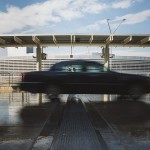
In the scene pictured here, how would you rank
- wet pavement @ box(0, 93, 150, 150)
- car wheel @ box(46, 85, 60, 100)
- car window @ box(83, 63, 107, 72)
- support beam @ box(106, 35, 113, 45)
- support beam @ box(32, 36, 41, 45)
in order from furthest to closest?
support beam @ box(32, 36, 41, 45) < support beam @ box(106, 35, 113, 45) < car window @ box(83, 63, 107, 72) < car wheel @ box(46, 85, 60, 100) < wet pavement @ box(0, 93, 150, 150)

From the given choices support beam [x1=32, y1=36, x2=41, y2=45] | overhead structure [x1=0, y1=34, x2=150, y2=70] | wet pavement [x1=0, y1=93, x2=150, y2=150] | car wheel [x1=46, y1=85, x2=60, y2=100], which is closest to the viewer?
wet pavement [x1=0, y1=93, x2=150, y2=150]

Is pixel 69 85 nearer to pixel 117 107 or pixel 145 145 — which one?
pixel 117 107

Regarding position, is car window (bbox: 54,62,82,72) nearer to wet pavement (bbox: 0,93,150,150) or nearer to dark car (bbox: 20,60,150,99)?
dark car (bbox: 20,60,150,99)

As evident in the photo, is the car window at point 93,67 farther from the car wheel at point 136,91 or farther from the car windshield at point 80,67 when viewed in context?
the car wheel at point 136,91

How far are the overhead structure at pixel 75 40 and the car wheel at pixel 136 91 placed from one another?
1322cm

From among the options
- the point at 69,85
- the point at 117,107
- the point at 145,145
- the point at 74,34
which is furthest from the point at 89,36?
the point at 145,145

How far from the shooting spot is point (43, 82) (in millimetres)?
13766

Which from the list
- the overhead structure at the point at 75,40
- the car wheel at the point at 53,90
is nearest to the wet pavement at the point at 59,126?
the car wheel at the point at 53,90

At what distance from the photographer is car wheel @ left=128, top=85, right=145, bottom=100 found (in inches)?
541

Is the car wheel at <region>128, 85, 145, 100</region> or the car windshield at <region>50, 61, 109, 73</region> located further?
the car windshield at <region>50, 61, 109, 73</region>

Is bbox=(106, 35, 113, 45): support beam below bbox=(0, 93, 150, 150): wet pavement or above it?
above

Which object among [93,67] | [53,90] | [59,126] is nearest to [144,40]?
[93,67]

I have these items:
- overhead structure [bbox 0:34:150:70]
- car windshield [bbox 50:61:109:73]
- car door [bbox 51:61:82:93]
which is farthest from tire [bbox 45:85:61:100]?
overhead structure [bbox 0:34:150:70]

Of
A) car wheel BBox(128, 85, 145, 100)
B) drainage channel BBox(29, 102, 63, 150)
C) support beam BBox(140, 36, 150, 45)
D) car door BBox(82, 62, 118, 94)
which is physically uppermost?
support beam BBox(140, 36, 150, 45)
